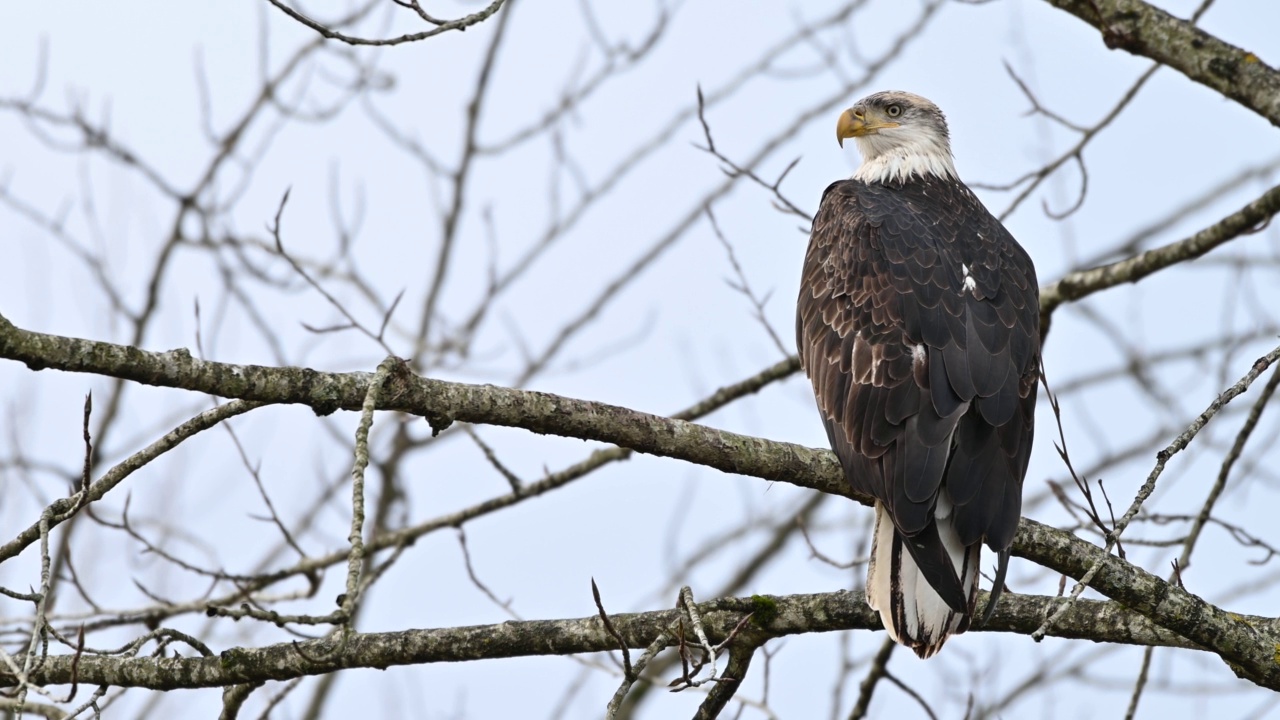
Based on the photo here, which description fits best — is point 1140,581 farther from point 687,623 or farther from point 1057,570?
point 687,623

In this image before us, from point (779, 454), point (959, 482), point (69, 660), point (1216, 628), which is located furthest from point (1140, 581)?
point (69, 660)

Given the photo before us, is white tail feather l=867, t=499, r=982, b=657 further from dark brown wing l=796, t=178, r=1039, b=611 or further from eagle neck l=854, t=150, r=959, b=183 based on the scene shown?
eagle neck l=854, t=150, r=959, b=183

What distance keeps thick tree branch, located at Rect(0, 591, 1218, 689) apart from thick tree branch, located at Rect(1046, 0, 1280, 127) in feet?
5.94

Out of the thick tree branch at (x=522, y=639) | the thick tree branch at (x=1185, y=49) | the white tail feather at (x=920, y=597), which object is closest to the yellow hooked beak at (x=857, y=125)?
the thick tree branch at (x=1185, y=49)

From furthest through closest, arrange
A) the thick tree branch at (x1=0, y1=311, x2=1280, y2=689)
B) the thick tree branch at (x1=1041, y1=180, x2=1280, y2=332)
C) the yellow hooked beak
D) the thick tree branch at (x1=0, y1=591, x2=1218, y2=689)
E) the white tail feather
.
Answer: the yellow hooked beak < the thick tree branch at (x1=1041, y1=180, x2=1280, y2=332) < the white tail feather < the thick tree branch at (x1=0, y1=591, x2=1218, y2=689) < the thick tree branch at (x1=0, y1=311, x2=1280, y2=689)

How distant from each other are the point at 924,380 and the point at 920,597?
76 centimetres

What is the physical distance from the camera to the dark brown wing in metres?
4.46

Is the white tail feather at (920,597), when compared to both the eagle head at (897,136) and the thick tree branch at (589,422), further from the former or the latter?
the eagle head at (897,136)

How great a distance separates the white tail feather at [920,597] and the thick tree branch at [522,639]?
0.19 meters

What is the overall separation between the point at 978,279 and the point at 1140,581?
1690 millimetres

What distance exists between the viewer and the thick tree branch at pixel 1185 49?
15.3 feet

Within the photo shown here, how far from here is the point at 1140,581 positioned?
151 inches

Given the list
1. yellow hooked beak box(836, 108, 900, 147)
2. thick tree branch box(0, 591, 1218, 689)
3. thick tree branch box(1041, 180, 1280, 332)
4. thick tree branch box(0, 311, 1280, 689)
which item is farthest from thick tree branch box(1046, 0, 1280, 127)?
yellow hooked beak box(836, 108, 900, 147)

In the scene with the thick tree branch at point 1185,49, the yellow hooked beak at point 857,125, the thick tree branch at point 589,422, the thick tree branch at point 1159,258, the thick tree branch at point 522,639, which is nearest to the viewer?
the thick tree branch at point 589,422
